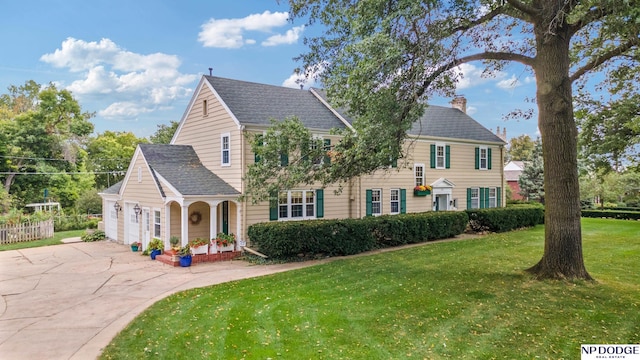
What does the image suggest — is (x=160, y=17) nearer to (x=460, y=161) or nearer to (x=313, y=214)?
(x=313, y=214)

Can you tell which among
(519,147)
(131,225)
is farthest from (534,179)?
(519,147)

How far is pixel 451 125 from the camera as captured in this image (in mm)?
23016

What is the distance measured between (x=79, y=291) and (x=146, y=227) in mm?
6297

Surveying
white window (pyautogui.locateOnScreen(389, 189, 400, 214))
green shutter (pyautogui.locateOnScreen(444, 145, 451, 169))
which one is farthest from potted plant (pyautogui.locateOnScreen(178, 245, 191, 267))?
green shutter (pyautogui.locateOnScreen(444, 145, 451, 169))

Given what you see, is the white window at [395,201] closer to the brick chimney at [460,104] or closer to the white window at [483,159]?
the white window at [483,159]

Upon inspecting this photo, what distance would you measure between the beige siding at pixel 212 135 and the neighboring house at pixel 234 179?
4cm

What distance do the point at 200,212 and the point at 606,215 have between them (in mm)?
28801

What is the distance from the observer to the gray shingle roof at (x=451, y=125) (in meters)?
21.5

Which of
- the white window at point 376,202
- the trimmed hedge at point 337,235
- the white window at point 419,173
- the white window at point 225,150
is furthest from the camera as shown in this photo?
the white window at point 419,173

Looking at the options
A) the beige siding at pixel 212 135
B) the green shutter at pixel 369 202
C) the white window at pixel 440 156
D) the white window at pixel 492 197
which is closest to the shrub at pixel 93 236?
the beige siding at pixel 212 135

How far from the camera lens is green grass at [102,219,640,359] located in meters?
5.75

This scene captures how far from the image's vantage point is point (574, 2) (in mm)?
8211

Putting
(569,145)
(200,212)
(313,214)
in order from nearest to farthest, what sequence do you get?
(569,145)
(200,212)
(313,214)

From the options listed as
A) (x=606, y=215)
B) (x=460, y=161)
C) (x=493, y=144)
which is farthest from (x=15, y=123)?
(x=606, y=215)
